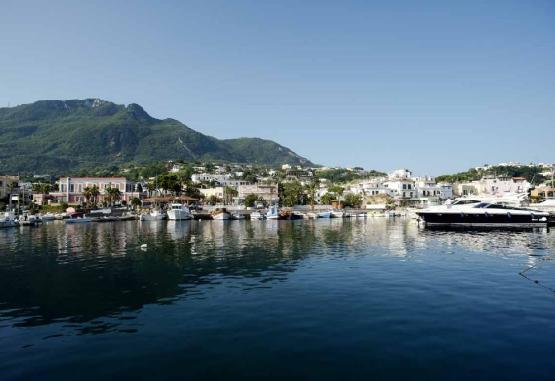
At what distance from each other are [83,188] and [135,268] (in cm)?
12233

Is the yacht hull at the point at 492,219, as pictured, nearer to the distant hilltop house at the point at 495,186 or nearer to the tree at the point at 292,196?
the distant hilltop house at the point at 495,186

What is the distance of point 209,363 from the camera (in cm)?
1245

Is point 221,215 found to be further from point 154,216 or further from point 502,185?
point 502,185

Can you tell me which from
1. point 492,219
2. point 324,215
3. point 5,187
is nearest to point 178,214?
point 324,215

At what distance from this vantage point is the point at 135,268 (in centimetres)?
2905

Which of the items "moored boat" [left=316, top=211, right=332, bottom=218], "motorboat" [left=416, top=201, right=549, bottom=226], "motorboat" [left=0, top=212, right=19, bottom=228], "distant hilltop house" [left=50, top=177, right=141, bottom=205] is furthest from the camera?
"distant hilltop house" [left=50, top=177, right=141, bottom=205]

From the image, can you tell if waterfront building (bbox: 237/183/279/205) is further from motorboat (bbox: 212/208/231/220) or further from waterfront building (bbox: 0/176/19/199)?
waterfront building (bbox: 0/176/19/199)

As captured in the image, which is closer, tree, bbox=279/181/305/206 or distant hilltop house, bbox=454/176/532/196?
distant hilltop house, bbox=454/176/532/196

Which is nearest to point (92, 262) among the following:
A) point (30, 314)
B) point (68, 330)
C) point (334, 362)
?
point (30, 314)

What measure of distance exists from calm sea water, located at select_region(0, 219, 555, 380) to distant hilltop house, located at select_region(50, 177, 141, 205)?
11251cm

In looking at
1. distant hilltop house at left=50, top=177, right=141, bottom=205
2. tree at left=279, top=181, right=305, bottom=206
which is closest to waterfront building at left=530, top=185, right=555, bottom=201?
tree at left=279, top=181, right=305, bottom=206

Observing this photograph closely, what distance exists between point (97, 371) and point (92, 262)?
22418 millimetres

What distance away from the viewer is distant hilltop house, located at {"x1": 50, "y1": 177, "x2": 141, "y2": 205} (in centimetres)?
13550

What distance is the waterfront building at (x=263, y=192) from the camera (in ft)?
521
